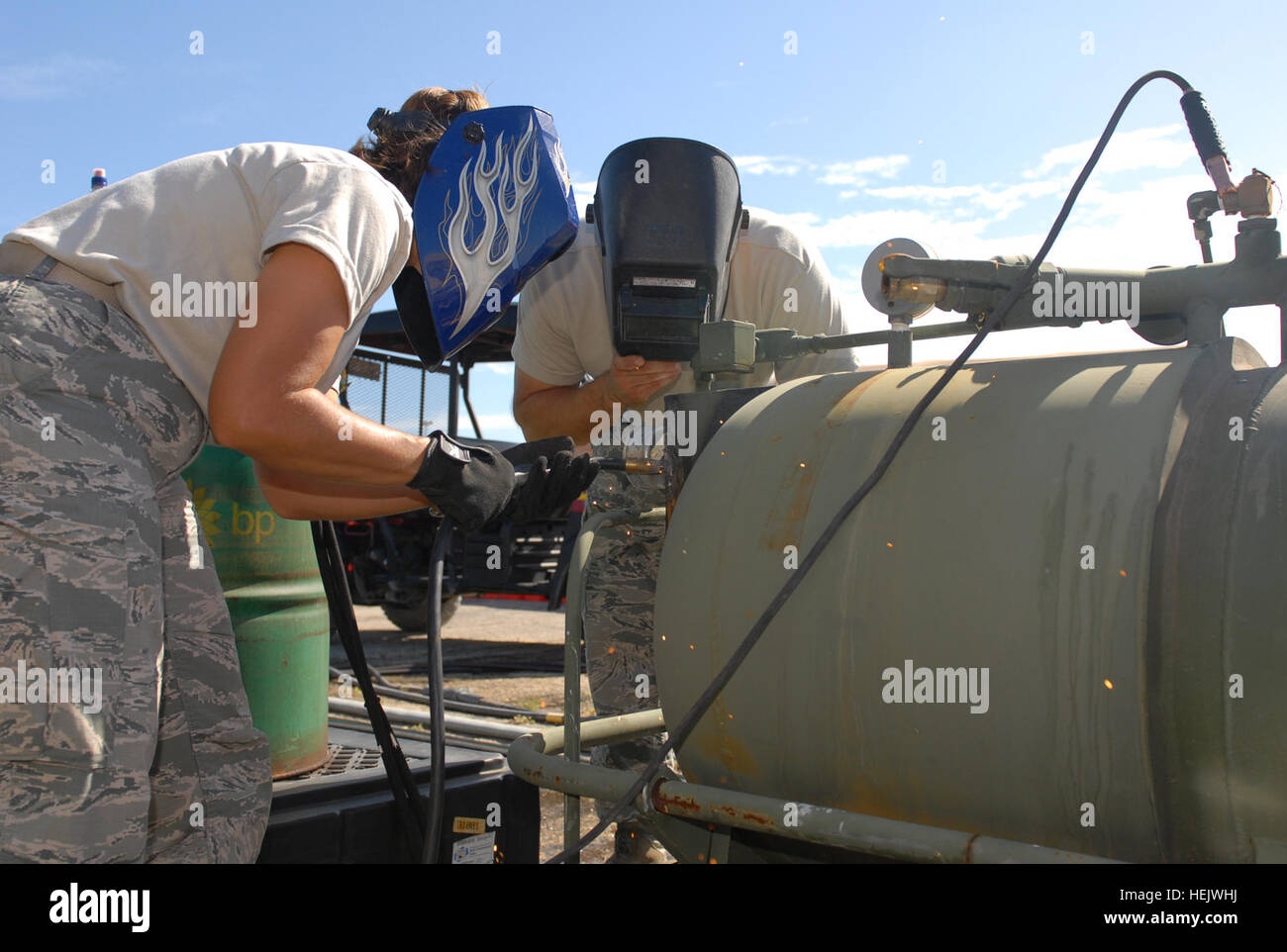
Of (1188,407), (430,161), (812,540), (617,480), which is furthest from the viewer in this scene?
(617,480)

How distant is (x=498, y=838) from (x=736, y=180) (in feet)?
5.89

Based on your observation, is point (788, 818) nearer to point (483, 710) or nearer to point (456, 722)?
point (456, 722)

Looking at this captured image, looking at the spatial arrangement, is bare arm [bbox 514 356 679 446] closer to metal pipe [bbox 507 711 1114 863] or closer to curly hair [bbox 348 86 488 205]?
curly hair [bbox 348 86 488 205]

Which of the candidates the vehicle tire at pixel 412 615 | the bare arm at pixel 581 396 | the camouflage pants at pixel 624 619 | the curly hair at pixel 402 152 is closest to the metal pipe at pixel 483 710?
the camouflage pants at pixel 624 619

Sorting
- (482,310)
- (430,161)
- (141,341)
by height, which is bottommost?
(141,341)

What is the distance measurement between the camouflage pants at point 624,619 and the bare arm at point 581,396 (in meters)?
0.16

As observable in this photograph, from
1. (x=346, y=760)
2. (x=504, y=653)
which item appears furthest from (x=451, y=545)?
(x=346, y=760)

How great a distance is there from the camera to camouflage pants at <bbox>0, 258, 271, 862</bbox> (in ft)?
4.88

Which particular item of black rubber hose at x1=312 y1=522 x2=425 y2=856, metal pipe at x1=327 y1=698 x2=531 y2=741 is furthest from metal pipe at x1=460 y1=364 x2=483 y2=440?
black rubber hose at x1=312 y1=522 x2=425 y2=856

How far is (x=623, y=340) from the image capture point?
2494 mm

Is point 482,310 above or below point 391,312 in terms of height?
below

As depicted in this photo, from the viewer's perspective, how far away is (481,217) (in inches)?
83.1
